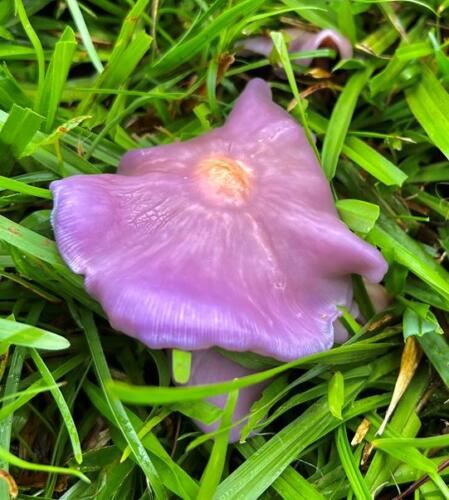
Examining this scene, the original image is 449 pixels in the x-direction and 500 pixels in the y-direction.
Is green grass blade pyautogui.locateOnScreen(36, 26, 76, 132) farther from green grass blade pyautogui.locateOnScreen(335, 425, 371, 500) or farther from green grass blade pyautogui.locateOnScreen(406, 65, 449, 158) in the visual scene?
green grass blade pyautogui.locateOnScreen(335, 425, 371, 500)

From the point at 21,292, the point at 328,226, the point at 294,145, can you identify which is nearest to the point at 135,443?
the point at 21,292

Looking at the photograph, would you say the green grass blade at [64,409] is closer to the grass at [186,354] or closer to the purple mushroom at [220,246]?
the grass at [186,354]

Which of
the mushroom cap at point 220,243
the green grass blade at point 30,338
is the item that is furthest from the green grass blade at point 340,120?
the green grass blade at point 30,338

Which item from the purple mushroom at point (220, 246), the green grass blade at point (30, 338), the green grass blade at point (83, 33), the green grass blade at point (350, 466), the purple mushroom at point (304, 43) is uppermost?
the green grass blade at point (83, 33)

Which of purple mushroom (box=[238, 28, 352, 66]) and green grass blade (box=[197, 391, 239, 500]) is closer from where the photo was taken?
green grass blade (box=[197, 391, 239, 500])

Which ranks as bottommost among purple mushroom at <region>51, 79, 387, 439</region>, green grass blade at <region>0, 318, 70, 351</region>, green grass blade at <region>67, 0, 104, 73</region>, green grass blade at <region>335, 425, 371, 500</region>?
green grass blade at <region>335, 425, 371, 500</region>

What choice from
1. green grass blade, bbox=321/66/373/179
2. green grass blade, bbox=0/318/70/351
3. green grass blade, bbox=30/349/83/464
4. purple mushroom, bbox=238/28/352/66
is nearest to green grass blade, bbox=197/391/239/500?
green grass blade, bbox=30/349/83/464

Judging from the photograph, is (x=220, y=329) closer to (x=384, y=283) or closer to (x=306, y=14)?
(x=384, y=283)

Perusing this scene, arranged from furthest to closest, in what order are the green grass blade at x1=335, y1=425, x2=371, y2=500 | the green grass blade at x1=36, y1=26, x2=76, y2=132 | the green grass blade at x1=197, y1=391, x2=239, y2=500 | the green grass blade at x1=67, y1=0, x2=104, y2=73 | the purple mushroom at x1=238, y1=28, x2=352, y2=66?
the purple mushroom at x1=238, y1=28, x2=352, y2=66 → the green grass blade at x1=67, y1=0, x2=104, y2=73 → the green grass blade at x1=36, y1=26, x2=76, y2=132 → the green grass blade at x1=335, y1=425, x2=371, y2=500 → the green grass blade at x1=197, y1=391, x2=239, y2=500

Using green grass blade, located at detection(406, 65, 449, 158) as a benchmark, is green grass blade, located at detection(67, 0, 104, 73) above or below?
above
